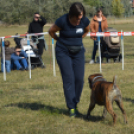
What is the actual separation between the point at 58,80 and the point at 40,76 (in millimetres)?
936

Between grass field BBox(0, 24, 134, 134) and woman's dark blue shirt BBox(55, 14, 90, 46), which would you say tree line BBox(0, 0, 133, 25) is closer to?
grass field BBox(0, 24, 134, 134)

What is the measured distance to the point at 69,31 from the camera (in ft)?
14.5

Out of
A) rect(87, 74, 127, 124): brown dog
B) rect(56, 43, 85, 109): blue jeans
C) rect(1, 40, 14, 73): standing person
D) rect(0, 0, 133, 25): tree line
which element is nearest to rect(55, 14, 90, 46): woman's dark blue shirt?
rect(56, 43, 85, 109): blue jeans

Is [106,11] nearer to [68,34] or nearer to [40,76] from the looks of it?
[40,76]

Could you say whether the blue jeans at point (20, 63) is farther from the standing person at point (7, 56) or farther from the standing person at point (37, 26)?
the standing person at point (37, 26)

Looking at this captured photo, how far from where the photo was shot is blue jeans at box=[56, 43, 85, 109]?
4555 millimetres

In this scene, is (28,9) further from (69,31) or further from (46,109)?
(69,31)

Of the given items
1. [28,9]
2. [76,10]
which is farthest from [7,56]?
[28,9]

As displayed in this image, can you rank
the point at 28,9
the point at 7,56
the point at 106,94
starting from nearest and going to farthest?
the point at 106,94 → the point at 7,56 → the point at 28,9

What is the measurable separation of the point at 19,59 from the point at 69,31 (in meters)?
6.04

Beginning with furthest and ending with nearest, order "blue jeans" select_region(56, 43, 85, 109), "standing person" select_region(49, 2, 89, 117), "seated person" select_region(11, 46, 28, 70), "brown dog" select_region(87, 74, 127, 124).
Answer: "seated person" select_region(11, 46, 28, 70) → "blue jeans" select_region(56, 43, 85, 109) → "standing person" select_region(49, 2, 89, 117) → "brown dog" select_region(87, 74, 127, 124)

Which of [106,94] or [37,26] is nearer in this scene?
[106,94]

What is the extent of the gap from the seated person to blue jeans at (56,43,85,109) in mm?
5630

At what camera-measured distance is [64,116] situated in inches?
191
